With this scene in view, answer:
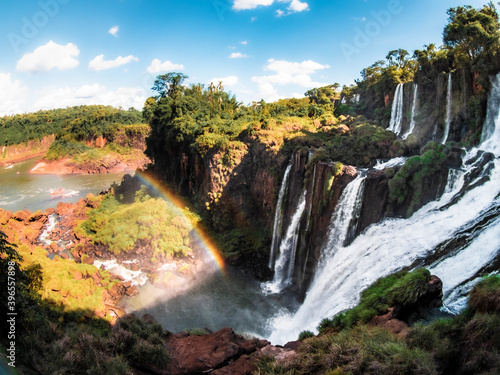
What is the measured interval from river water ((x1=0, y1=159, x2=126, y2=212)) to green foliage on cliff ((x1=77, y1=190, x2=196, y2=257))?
1669 cm

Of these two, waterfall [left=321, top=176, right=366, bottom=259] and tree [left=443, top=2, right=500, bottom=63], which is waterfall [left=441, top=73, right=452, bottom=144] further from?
waterfall [left=321, top=176, right=366, bottom=259]

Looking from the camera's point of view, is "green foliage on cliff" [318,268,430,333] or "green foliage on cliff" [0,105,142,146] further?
"green foliage on cliff" [0,105,142,146]

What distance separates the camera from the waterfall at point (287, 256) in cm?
1965

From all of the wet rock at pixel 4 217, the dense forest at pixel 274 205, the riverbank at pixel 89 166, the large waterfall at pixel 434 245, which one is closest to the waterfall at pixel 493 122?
the large waterfall at pixel 434 245

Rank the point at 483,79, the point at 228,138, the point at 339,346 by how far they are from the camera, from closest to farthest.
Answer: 1. the point at 339,346
2. the point at 483,79
3. the point at 228,138

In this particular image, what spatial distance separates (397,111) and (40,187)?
5225cm

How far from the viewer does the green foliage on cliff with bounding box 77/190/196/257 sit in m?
23.3

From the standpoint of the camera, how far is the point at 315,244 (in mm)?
17594

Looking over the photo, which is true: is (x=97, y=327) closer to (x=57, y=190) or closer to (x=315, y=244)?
(x=315, y=244)

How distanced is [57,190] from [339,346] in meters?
49.5

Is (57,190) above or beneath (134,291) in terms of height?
above

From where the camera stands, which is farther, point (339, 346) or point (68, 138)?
point (68, 138)

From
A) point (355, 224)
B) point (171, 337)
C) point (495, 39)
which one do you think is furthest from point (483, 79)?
point (171, 337)

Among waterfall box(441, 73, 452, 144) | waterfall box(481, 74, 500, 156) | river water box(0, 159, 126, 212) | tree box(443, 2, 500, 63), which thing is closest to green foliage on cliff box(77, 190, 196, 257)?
river water box(0, 159, 126, 212)
